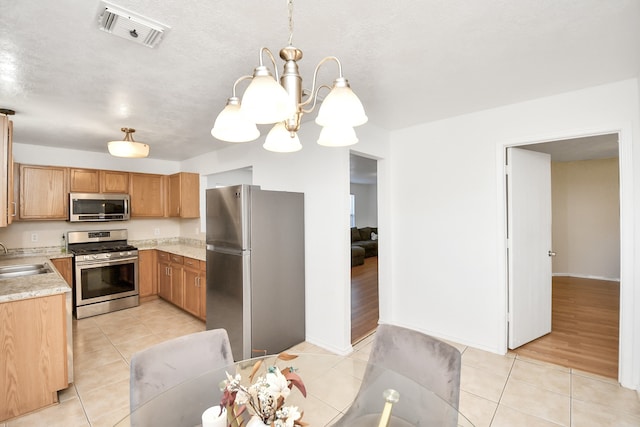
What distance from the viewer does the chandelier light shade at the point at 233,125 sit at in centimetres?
109

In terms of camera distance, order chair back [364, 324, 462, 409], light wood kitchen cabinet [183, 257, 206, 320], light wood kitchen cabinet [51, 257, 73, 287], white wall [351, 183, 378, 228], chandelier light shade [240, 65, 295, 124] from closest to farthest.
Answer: chandelier light shade [240, 65, 295, 124]
chair back [364, 324, 462, 409]
light wood kitchen cabinet [183, 257, 206, 320]
light wood kitchen cabinet [51, 257, 73, 287]
white wall [351, 183, 378, 228]

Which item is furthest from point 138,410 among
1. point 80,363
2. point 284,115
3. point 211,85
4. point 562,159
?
point 562,159

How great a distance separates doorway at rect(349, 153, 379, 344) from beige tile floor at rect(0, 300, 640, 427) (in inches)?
25.9

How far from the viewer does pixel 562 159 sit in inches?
217

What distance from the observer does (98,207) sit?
425 cm

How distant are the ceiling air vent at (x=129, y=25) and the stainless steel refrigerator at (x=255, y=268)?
1346 mm

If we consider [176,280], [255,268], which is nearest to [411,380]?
Result: [255,268]

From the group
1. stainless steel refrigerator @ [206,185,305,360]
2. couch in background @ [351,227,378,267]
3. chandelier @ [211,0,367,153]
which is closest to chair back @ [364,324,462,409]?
chandelier @ [211,0,367,153]

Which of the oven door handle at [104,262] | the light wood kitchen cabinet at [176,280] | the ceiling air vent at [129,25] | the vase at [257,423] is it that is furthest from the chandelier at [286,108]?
the oven door handle at [104,262]

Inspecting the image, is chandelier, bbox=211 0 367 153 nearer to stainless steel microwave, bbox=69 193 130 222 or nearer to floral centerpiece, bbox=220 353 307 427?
floral centerpiece, bbox=220 353 307 427

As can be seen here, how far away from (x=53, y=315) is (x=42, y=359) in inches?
12.7

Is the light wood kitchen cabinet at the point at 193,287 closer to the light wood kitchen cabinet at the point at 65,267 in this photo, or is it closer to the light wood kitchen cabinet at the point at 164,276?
the light wood kitchen cabinet at the point at 164,276

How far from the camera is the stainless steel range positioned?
3.89 m

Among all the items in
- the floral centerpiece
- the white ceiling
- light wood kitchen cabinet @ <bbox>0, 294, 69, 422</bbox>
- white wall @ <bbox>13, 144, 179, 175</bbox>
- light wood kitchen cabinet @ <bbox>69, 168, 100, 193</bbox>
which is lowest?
light wood kitchen cabinet @ <bbox>0, 294, 69, 422</bbox>
